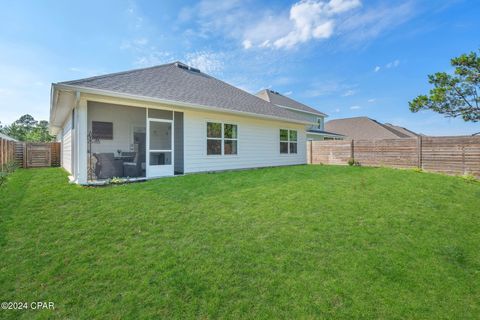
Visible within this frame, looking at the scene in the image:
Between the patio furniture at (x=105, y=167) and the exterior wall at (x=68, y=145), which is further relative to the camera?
the exterior wall at (x=68, y=145)

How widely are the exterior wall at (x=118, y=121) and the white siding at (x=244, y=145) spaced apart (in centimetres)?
385

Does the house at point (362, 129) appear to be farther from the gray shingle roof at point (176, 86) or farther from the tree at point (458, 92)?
the tree at point (458, 92)

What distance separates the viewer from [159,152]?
8.73m

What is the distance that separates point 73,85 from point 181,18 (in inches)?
273

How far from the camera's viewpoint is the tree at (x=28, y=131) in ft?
116

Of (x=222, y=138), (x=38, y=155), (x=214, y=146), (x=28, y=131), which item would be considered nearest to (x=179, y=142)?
(x=214, y=146)

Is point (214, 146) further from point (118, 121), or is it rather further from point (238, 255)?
point (238, 255)

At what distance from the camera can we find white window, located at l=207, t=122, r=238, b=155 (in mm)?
9750

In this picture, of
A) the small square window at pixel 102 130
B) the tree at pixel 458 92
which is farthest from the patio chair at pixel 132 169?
the tree at pixel 458 92

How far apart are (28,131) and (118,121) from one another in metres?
50.1

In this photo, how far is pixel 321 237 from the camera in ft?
12.6

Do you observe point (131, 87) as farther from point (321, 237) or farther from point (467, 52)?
point (467, 52)

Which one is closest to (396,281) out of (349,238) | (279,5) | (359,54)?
(349,238)

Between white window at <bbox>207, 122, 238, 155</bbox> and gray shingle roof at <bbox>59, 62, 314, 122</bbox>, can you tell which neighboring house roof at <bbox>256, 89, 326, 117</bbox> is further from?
white window at <bbox>207, 122, 238, 155</bbox>
